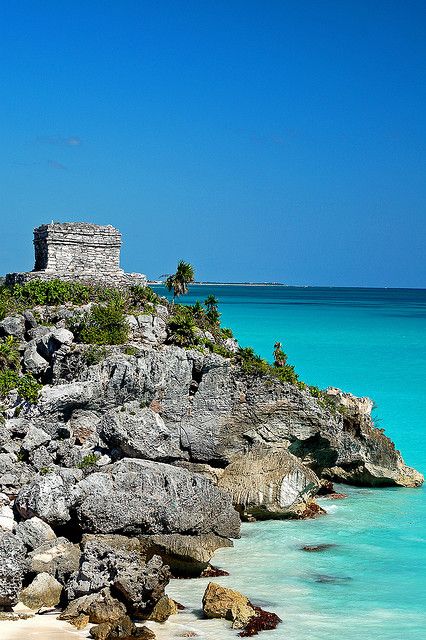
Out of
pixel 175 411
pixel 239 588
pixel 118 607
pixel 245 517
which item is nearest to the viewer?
pixel 118 607

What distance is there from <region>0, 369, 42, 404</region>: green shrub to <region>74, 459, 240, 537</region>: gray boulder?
4.08 meters

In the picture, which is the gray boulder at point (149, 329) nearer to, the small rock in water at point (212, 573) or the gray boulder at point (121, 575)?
the small rock in water at point (212, 573)

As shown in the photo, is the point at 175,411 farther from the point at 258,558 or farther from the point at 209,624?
the point at 209,624

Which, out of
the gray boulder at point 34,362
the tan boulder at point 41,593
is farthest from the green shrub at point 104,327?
A: the tan boulder at point 41,593

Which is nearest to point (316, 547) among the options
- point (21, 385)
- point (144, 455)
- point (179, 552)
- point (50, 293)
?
point (179, 552)

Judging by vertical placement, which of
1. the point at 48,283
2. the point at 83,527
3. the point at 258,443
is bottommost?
the point at 83,527

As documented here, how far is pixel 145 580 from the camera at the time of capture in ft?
44.8

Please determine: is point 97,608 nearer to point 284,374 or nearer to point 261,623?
point 261,623

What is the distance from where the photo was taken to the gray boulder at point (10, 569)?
45.4 ft

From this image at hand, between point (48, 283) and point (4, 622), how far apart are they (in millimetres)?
12921

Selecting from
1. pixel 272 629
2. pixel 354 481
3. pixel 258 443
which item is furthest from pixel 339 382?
pixel 272 629

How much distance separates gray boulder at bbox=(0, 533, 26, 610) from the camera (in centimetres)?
1385

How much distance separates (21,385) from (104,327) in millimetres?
2833

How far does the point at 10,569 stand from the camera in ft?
46.6
